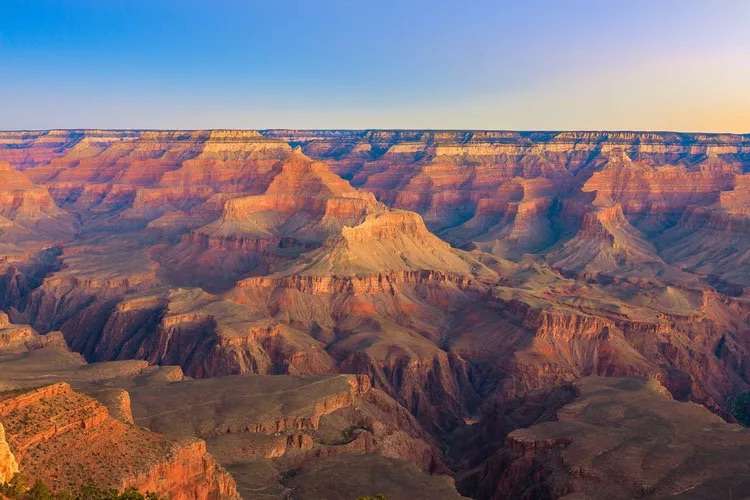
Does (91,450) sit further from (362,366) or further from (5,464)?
(362,366)

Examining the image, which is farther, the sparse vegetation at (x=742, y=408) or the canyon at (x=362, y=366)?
the sparse vegetation at (x=742, y=408)

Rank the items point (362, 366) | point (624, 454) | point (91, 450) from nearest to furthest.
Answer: point (91, 450) < point (624, 454) < point (362, 366)

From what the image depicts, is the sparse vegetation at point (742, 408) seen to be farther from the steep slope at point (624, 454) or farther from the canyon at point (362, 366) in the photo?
the steep slope at point (624, 454)

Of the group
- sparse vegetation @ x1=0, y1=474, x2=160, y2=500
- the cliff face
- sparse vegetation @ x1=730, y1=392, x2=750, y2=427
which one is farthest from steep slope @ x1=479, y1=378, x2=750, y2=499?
sparse vegetation @ x1=0, y1=474, x2=160, y2=500

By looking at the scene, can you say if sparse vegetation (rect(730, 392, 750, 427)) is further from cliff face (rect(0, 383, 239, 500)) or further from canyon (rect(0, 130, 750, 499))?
cliff face (rect(0, 383, 239, 500))

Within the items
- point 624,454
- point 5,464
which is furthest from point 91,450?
point 624,454

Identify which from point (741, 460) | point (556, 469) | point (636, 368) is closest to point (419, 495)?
point (556, 469)

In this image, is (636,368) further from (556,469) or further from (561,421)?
(556,469)

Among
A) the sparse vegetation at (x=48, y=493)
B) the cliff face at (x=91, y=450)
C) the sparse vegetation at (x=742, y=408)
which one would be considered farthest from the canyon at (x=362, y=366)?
the sparse vegetation at (x=742, y=408)

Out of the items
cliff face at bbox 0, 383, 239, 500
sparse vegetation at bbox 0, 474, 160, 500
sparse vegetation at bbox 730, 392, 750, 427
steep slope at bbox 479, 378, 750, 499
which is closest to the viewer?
sparse vegetation at bbox 0, 474, 160, 500
